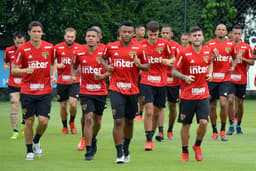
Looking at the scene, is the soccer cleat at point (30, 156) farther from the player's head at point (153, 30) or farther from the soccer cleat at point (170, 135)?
the soccer cleat at point (170, 135)

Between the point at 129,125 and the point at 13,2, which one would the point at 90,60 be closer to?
the point at 129,125

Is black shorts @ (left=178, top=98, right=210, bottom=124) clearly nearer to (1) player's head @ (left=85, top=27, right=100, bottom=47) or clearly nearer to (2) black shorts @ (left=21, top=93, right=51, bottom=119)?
(1) player's head @ (left=85, top=27, right=100, bottom=47)

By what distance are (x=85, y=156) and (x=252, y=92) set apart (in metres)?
19.5

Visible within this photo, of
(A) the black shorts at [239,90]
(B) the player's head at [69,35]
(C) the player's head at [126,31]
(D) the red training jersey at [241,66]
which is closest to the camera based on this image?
(C) the player's head at [126,31]

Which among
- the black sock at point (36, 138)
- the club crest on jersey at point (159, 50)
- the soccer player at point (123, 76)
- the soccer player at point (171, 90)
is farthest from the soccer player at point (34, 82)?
the soccer player at point (171, 90)

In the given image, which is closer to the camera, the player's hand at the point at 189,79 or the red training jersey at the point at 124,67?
the player's hand at the point at 189,79

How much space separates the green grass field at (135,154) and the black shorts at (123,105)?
0.81 meters

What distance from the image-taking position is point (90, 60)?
14031 millimetres

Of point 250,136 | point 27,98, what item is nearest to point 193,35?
point 27,98

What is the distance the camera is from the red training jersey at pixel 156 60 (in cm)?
1587

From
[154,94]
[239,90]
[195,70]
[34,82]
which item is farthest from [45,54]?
[239,90]

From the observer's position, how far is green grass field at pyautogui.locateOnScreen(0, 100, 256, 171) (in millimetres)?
12727

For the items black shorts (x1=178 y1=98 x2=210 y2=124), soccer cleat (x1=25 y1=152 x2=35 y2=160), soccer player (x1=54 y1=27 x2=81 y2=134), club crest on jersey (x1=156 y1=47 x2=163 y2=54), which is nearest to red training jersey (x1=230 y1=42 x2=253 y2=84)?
club crest on jersey (x1=156 y1=47 x2=163 y2=54)

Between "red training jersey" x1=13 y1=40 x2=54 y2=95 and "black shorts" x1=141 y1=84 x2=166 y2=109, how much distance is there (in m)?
2.56
